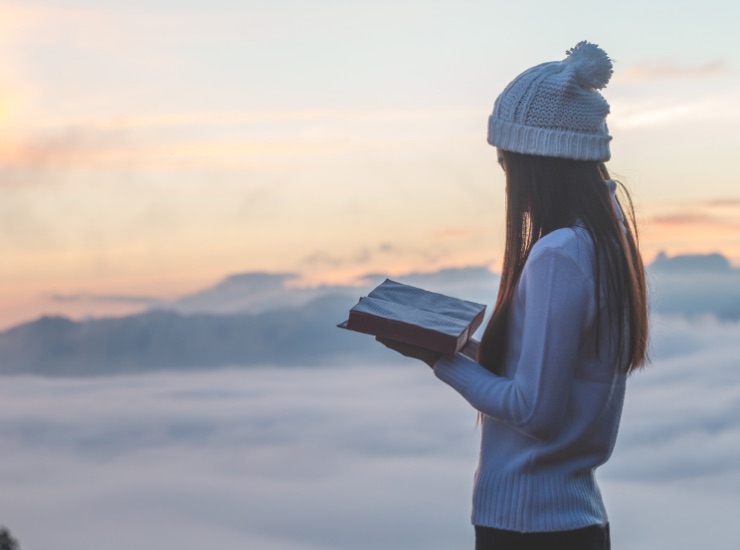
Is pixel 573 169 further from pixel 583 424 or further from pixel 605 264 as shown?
pixel 583 424

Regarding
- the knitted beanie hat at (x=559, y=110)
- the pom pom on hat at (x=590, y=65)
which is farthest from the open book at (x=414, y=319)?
the pom pom on hat at (x=590, y=65)

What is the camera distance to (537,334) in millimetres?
2697

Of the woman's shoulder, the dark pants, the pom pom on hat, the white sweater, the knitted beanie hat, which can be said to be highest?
the pom pom on hat

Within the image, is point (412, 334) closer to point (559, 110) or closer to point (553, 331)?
point (553, 331)

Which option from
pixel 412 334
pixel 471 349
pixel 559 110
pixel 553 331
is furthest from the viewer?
pixel 471 349

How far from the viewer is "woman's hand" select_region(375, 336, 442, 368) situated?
285cm

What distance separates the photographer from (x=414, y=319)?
2844 mm

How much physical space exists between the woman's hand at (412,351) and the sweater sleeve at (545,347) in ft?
0.61

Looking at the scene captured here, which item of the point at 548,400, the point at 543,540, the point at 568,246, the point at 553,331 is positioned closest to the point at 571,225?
A: the point at 568,246

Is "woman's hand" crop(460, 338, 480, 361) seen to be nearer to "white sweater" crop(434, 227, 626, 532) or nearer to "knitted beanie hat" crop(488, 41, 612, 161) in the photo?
→ "white sweater" crop(434, 227, 626, 532)

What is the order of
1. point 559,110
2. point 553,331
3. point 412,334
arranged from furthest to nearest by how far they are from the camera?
point 559,110 → point 412,334 → point 553,331

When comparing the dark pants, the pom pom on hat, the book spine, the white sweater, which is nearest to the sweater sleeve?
the white sweater

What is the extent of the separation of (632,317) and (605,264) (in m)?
0.18

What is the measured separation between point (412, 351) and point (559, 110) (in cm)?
77
